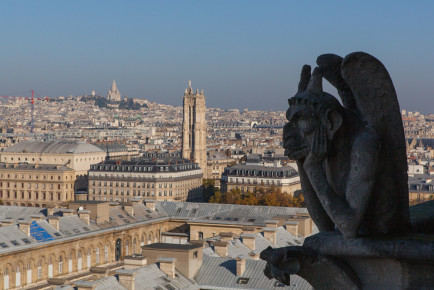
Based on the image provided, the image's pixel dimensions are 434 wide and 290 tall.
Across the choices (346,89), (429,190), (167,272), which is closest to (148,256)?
(167,272)

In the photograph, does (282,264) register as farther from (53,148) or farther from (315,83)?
(53,148)

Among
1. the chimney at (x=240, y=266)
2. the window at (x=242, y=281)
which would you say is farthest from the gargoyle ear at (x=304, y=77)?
the chimney at (x=240, y=266)

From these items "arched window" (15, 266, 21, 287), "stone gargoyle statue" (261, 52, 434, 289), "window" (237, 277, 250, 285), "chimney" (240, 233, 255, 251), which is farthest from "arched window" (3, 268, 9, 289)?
"stone gargoyle statue" (261, 52, 434, 289)

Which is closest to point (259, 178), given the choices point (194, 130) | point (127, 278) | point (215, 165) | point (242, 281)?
point (194, 130)

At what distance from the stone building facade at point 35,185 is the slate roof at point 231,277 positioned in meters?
83.8

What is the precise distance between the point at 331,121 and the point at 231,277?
25596 millimetres

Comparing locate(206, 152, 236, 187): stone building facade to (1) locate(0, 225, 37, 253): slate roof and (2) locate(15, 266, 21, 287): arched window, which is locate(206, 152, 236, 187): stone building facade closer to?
(1) locate(0, 225, 37, 253): slate roof

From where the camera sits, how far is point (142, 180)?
345ft

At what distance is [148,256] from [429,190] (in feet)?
227

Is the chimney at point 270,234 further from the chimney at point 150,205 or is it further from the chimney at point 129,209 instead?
the chimney at point 150,205

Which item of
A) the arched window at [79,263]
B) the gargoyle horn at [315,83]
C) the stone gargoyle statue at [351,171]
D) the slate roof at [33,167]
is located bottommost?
the arched window at [79,263]

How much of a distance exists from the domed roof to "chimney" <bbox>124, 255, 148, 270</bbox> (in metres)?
99.8

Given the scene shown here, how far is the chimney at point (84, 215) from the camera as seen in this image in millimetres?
49562

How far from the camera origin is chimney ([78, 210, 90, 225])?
163 ft
